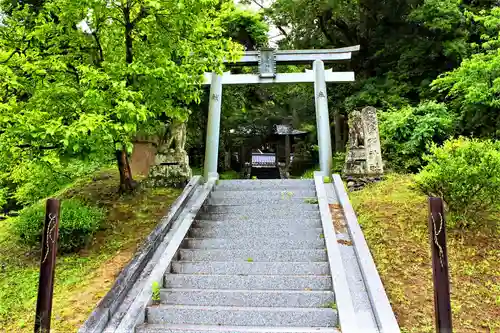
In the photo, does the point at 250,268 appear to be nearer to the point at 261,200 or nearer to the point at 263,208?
the point at 263,208

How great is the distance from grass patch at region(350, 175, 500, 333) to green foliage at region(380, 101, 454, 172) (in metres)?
2.85

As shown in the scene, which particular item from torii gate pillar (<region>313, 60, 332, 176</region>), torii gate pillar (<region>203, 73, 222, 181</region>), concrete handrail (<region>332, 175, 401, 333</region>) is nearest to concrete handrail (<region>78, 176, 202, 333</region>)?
torii gate pillar (<region>203, 73, 222, 181</region>)

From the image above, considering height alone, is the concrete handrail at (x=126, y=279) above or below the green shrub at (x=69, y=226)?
below

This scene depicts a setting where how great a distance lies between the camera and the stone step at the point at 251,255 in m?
5.50

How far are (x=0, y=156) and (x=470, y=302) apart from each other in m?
6.43

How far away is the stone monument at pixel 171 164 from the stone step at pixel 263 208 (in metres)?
1.57

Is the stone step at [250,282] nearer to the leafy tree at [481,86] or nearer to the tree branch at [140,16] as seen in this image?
the tree branch at [140,16]

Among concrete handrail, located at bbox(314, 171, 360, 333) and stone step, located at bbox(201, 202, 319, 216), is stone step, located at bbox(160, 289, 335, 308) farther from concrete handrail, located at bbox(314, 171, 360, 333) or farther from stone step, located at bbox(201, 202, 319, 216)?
stone step, located at bbox(201, 202, 319, 216)

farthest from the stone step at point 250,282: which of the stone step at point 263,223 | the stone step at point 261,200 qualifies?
the stone step at point 261,200

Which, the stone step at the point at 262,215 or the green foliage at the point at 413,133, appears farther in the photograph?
the green foliage at the point at 413,133

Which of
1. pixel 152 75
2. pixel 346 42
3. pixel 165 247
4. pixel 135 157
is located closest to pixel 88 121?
pixel 152 75

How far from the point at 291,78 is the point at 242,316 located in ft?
25.7

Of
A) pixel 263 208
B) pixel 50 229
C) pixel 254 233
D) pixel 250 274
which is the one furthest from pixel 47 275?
pixel 263 208

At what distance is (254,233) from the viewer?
6.25m
